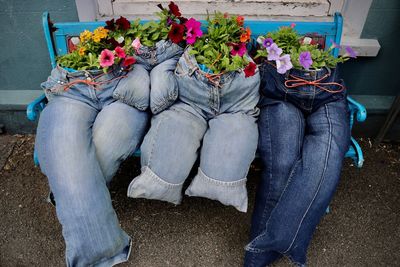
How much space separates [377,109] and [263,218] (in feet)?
4.79

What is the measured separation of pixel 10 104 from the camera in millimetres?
2844

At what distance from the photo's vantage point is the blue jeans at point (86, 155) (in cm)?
173

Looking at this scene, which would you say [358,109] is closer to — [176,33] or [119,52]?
[176,33]

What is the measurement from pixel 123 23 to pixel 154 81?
0.40 m

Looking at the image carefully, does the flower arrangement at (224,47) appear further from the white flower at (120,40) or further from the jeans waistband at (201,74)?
the white flower at (120,40)

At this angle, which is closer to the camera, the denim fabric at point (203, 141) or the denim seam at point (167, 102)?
the denim fabric at point (203, 141)

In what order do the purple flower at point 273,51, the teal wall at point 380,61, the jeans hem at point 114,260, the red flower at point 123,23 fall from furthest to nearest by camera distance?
the teal wall at point 380,61 → the red flower at point 123,23 → the purple flower at point 273,51 → the jeans hem at point 114,260

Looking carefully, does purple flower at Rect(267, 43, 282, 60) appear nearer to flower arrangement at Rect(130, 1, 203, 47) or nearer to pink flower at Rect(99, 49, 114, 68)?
flower arrangement at Rect(130, 1, 203, 47)

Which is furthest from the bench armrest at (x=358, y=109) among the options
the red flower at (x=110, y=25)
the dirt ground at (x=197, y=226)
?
the red flower at (x=110, y=25)

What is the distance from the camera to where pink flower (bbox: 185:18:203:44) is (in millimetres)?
2018

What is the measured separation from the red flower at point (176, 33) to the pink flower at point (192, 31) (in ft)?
0.11

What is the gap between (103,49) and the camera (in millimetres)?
2061

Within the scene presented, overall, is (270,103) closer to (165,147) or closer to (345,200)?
(165,147)

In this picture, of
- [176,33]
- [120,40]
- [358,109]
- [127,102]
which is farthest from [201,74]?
[358,109]
